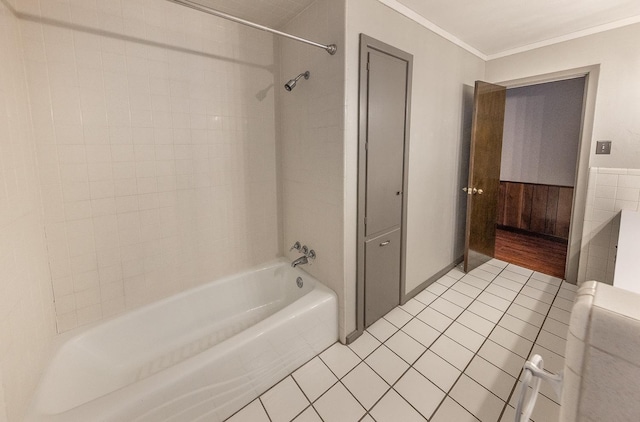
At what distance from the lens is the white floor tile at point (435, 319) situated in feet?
6.70

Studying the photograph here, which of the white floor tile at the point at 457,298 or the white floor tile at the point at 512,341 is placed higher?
the white floor tile at the point at 457,298

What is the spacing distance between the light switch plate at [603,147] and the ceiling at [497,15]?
91 cm

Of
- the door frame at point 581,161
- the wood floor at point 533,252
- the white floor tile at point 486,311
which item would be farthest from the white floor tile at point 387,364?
the wood floor at point 533,252

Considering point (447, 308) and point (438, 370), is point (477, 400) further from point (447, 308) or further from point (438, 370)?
point (447, 308)

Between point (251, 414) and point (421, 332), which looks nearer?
point (251, 414)

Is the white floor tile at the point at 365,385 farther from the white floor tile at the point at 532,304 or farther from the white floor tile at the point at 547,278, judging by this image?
the white floor tile at the point at 547,278

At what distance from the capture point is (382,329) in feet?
6.66

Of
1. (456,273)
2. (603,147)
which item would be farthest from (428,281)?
(603,147)

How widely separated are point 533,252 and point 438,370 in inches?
106

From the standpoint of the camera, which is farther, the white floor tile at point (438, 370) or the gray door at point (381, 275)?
the gray door at point (381, 275)

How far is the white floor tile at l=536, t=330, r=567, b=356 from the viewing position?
1782 millimetres

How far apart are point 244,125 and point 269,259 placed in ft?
3.70

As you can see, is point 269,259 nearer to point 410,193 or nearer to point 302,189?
point 302,189

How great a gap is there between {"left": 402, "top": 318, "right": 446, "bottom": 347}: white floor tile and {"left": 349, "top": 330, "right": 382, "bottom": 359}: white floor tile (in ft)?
0.88
